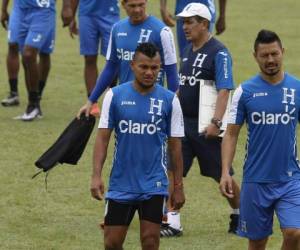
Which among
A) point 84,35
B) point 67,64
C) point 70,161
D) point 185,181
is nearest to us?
point 70,161

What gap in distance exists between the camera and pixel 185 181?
12.6m

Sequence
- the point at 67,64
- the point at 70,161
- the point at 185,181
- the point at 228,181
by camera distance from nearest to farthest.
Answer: the point at 228,181 → the point at 70,161 → the point at 185,181 → the point at 67,64

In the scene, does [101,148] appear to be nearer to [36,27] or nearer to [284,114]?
[284,114]

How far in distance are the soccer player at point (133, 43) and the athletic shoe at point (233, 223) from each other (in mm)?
1279

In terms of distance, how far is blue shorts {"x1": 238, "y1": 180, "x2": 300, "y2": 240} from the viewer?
8.61 m

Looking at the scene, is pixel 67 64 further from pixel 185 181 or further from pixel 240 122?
pixel 240 122

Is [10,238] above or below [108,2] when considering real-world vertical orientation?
below

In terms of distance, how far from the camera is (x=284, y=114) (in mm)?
8594

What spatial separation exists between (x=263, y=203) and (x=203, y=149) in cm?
188

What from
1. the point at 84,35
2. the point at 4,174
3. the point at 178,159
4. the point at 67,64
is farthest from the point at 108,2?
the point at 178,159

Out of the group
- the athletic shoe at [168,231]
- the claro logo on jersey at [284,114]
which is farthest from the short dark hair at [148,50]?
the athletic shoe at [168,231]

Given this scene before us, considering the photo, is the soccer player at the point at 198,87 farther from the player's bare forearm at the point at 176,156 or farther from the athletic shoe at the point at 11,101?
the athletic shoe at the point at 11,101

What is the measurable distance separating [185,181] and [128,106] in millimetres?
4006

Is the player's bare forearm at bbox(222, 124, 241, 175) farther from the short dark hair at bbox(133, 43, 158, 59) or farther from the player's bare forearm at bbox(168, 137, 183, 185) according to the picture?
the short dark hair at bbox(133, 43, 158, 59)
